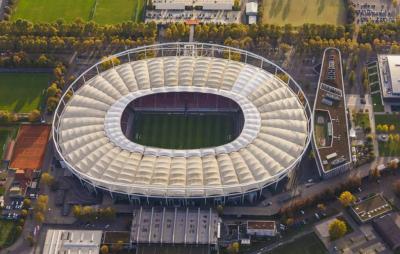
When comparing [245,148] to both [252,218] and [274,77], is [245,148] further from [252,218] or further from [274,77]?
[274,77]

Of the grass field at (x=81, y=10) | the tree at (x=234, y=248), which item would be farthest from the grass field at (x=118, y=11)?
the tree at (x=234, y=248)

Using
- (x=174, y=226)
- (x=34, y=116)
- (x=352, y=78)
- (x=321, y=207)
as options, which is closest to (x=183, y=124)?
(x=174, y=226)

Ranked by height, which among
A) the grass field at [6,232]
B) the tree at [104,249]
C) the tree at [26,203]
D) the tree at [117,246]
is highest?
the tree at [26,203]

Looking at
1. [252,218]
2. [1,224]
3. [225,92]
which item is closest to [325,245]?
[252,218]

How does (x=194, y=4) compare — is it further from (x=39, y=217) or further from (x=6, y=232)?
(x=6, y=232)

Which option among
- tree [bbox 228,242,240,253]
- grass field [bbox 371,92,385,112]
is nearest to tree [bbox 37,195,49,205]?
tree [bbox 228,242,240,253]

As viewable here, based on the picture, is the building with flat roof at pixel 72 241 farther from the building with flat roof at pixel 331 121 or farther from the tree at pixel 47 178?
the building with flat roof at pixel 331 121
